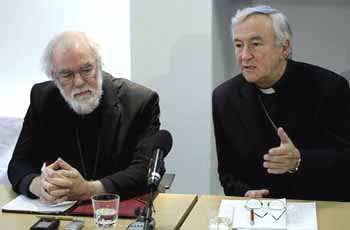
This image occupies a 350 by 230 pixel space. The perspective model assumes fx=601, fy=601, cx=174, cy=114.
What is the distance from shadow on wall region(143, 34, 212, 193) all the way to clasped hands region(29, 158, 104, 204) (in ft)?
4.05

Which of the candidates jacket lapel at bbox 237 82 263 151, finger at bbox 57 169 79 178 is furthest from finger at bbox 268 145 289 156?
finger at bbox 57 169 79 178

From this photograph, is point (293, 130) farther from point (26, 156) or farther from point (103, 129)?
point (26, 156)

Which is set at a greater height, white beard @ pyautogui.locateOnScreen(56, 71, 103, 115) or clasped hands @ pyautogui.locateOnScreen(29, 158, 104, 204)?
white beard @ pyautogui.locateOnScreen(56, 71, 103, 115)

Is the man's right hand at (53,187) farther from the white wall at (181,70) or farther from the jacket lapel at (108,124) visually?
the white wall at (181,70)

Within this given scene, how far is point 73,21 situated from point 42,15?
0.22m

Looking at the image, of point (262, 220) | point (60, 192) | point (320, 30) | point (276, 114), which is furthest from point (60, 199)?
point (320, 30)

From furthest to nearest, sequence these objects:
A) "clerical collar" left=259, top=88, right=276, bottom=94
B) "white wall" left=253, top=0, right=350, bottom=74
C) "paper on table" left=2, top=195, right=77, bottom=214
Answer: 1. "white wall" left=253, top=0, right=350, bottom=74
2. "clerical collar" left=259, top=88, right=276, bottom=94
3. "paper on table" left=2, top=195, right=77, bottom=214

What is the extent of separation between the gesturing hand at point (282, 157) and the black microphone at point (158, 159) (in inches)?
20.3

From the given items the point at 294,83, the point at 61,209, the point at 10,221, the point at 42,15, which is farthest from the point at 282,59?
the point at 42,15

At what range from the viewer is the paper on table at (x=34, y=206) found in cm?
229

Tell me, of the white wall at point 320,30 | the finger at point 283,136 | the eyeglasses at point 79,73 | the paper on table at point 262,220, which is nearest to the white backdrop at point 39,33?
the white wall at point 320,30

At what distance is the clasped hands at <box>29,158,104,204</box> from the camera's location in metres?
2.34

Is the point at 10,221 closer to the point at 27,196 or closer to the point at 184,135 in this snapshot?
the point at 27,196

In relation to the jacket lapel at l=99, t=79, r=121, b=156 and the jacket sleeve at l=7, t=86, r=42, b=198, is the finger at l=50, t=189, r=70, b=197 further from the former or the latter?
the jacket lapel at l=99, t=79, r=121, b=156
